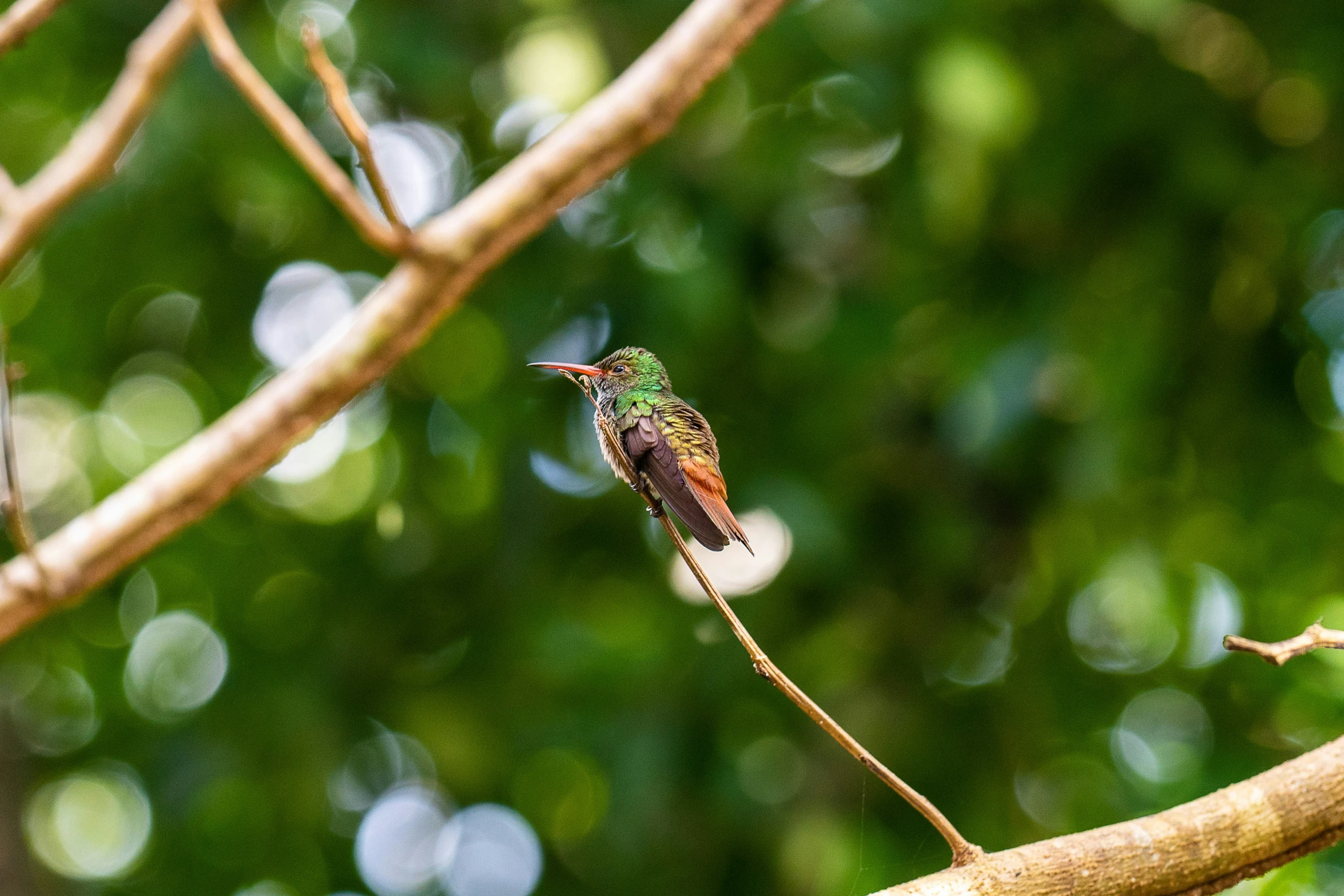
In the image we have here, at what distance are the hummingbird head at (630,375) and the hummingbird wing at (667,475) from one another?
0.18 meters

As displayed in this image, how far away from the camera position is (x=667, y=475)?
2.38 metres

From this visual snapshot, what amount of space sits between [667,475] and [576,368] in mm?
287

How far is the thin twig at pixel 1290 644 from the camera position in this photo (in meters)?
1.82

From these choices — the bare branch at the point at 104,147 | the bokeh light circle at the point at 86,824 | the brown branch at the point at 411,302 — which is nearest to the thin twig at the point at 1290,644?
the brown branch at the point at 411,302

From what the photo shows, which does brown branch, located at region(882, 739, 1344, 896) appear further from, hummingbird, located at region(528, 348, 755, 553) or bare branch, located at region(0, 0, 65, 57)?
bare branch, located at region(0, 0, 65, 57)

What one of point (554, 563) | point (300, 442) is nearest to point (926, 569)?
point (554, 563)

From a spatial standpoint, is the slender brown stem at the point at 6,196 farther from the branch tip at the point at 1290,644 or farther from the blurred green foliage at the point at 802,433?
the branch tip at the point at 1290,644

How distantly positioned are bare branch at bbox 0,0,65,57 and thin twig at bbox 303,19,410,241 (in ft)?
3.21

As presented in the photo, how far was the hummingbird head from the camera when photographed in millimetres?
2762

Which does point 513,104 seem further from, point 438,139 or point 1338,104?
point 1338,104

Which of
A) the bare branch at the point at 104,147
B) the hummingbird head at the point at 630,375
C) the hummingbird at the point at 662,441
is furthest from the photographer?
the hummingbird head at the point at 630,375

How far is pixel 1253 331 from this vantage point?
548cm

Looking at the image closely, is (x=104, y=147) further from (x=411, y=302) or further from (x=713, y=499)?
(x=713, y=499)

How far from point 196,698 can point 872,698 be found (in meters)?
3.70
